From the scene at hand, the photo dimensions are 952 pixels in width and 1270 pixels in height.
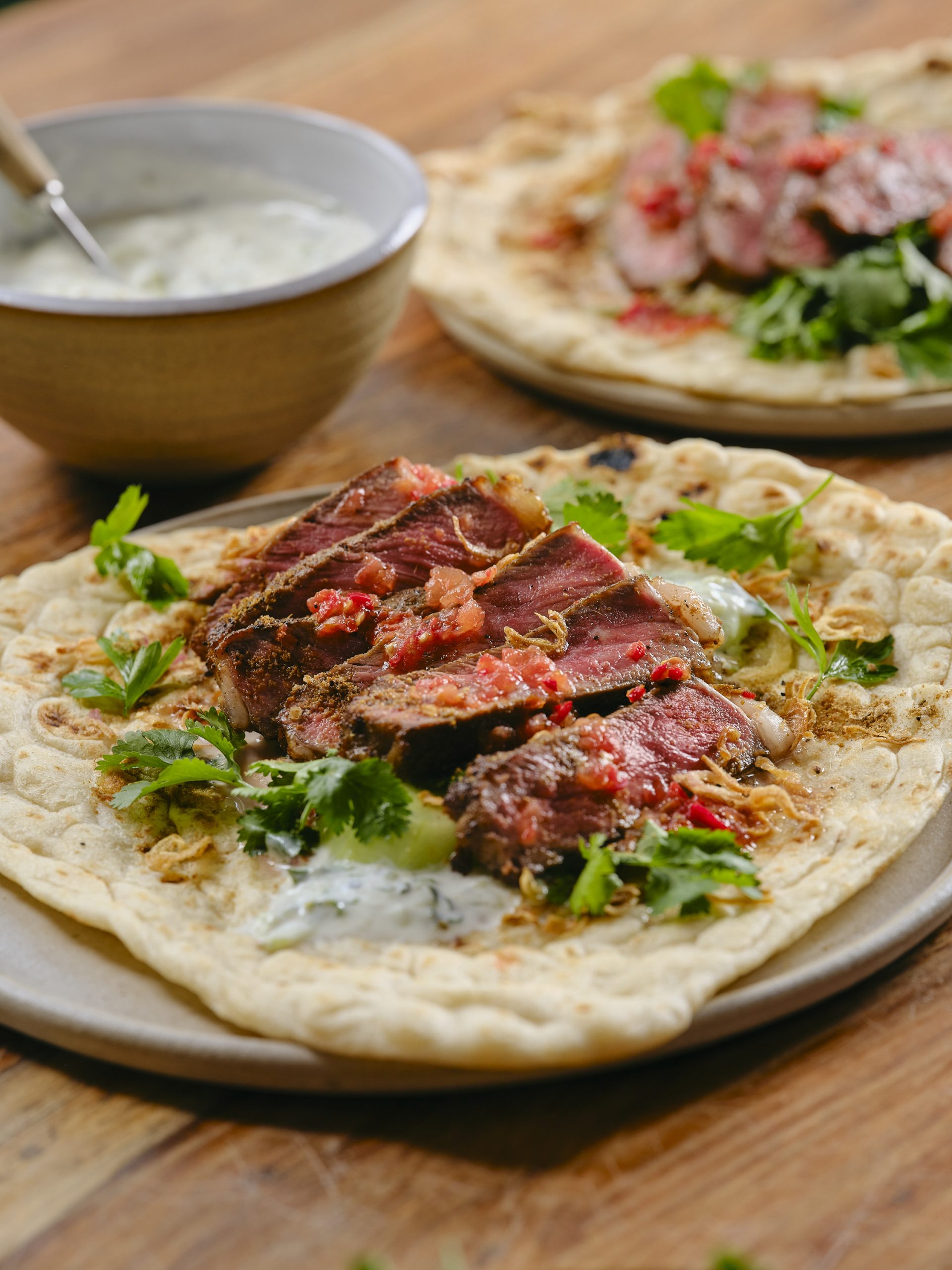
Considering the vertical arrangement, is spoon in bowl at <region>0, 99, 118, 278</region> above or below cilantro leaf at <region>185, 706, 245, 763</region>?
above

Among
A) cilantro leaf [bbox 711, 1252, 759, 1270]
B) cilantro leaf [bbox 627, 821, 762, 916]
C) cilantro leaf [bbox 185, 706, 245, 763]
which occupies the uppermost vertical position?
cilantro leaf [bbox 185, 706, 245, 763]

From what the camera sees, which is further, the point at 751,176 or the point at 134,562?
the point at 751,176

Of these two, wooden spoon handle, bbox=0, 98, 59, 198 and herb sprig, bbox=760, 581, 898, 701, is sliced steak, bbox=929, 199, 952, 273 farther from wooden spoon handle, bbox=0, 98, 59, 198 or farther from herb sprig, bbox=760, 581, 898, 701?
wooden spoon handle, bbox=0, 98, 59, 198

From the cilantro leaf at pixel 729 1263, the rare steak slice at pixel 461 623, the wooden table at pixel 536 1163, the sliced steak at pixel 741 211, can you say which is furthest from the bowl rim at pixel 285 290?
the cilantro leaf at pixel 729 1263

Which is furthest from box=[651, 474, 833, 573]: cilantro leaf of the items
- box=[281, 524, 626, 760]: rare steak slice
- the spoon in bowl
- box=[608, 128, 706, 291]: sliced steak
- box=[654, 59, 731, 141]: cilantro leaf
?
box=[654, 59, 731, 141]: cilantro leaf

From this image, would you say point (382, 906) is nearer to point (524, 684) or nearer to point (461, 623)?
point (524, 684)

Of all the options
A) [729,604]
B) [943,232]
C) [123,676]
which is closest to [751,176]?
[943,232]
